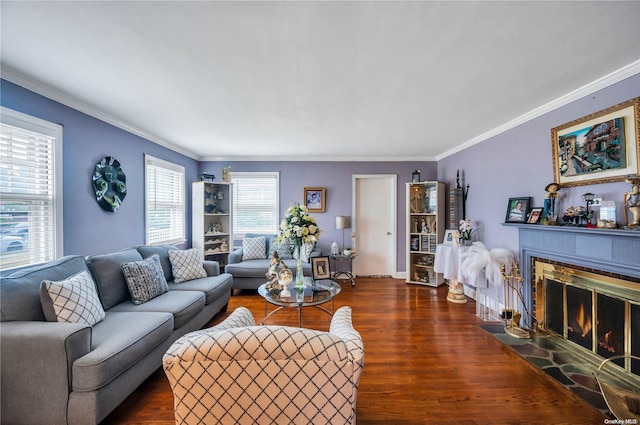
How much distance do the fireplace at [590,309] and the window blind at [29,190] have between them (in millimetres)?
4750

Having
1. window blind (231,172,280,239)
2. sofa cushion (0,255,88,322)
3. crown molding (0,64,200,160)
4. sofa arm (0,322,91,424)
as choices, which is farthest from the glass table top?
crown molding (0,64,200,160)

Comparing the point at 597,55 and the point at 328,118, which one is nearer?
the point at 597,55

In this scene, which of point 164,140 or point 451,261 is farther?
point 164,140

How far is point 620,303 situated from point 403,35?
2638 mm

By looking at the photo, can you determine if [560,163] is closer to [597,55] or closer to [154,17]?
[597,55]

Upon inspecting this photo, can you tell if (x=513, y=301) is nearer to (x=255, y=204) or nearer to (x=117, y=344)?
(x=117, y=344)

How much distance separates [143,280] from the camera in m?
2.43

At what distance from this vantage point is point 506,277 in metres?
2.79

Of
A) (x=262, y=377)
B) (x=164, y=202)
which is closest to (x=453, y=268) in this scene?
(x=262, y=377)

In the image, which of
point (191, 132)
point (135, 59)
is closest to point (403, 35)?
point (135, 59)

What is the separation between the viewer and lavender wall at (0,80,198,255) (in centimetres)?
225

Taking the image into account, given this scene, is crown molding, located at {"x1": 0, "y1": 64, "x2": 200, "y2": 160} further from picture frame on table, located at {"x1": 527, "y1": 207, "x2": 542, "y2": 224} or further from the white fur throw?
picture frame on table, located at {"x1": 527, "y1": 207, "x2": 542, "y2": 224}

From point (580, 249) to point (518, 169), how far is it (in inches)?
45.8

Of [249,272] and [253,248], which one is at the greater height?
[253,248]
